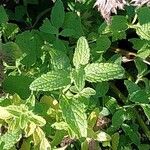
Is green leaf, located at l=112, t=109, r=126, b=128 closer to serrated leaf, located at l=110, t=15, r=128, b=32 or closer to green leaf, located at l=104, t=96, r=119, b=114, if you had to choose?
green leaf, located at l=104, t=96, r=119, b=114

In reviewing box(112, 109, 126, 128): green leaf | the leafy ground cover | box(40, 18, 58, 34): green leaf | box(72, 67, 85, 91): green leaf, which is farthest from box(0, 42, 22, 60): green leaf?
box(112, 109, 126, 128): green leaf

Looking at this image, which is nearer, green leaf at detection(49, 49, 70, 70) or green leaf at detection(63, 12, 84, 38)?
green leaf at detection(49, 49, 70, 70)

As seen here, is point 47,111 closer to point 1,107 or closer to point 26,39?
point 1,107

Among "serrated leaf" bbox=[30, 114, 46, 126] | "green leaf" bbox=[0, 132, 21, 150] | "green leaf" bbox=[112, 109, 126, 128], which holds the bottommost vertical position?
"green leaf" bbox=[112, 109, 126, 128]

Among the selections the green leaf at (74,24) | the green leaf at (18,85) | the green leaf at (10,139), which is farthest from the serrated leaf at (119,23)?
the green leaf at (10,139)

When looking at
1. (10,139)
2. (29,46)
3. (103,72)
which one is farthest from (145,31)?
(10,139)

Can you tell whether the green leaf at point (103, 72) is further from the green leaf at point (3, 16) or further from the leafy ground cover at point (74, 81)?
the green leaf at point (3, 16)
